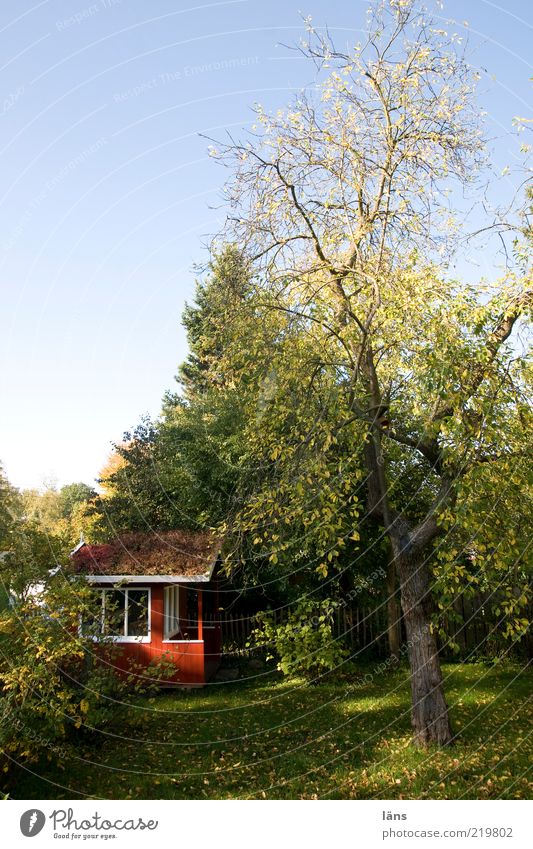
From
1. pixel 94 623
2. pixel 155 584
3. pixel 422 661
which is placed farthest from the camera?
pixel 155 584

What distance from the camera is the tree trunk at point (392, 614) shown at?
14.9 meters

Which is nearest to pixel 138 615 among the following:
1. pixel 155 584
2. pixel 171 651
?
pixel 155 584

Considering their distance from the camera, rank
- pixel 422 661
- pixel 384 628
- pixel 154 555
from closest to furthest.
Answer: pixel 422 661 → pixel 154 555 → pixel 384 628

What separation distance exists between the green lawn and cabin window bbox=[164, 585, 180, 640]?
5.58ft

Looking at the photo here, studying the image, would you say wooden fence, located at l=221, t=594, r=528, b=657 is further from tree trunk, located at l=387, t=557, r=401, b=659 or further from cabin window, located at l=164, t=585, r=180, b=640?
cabin window, located at l=164, t=585, r=180, b=640

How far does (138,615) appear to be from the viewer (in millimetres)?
13578

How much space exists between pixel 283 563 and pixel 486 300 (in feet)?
23.5

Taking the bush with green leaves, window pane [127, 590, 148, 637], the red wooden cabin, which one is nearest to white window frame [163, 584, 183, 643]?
the red wooden cabin

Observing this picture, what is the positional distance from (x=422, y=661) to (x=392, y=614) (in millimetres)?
6678

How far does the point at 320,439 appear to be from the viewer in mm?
8719

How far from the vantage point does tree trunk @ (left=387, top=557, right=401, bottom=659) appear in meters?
14.9

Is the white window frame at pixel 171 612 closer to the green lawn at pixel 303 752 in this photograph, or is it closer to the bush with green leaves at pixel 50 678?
the green lawn at pixel 303 752

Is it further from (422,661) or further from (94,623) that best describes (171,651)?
(422,661)
